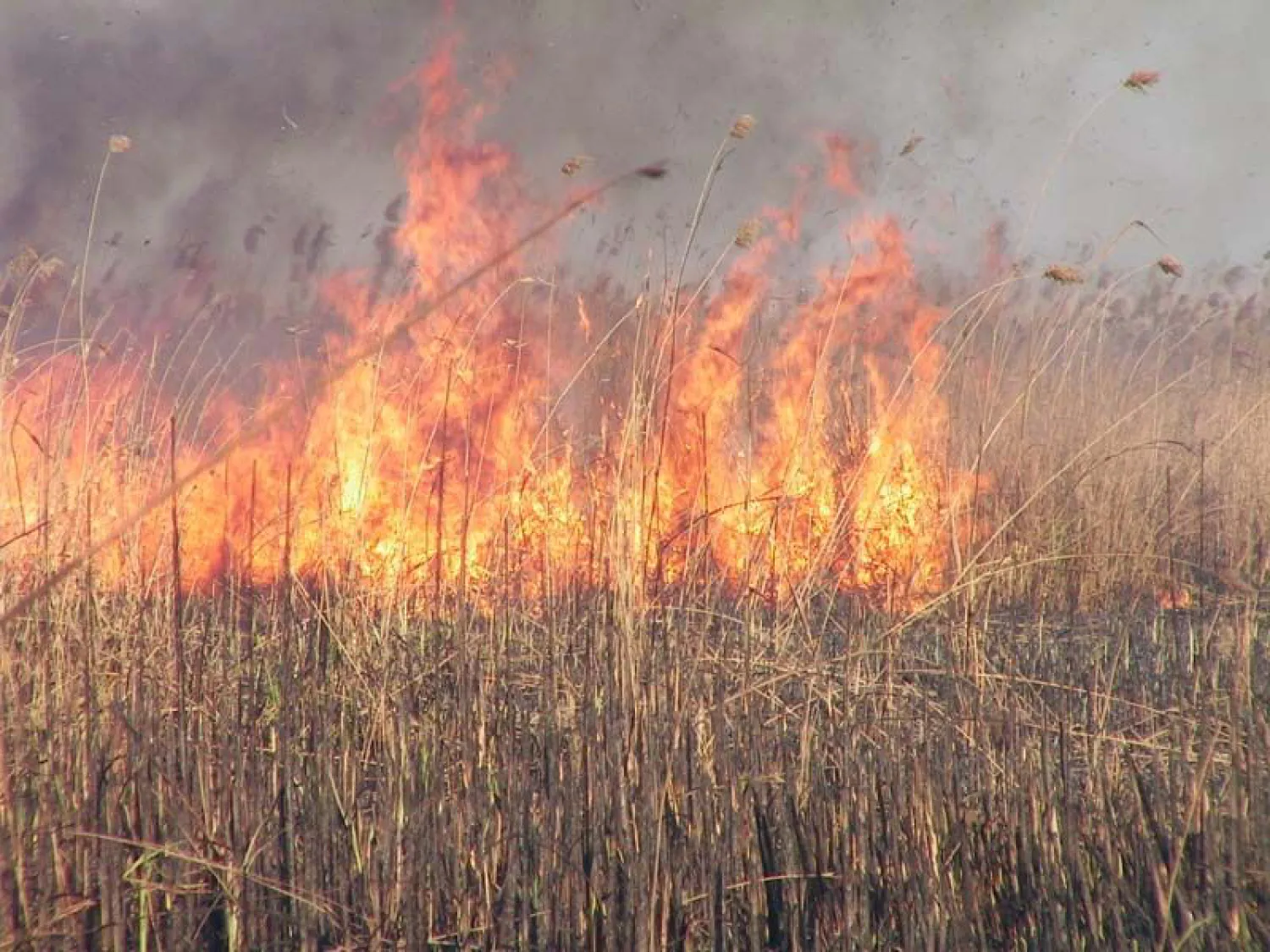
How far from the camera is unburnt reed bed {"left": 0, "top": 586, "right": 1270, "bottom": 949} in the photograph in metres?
1.78

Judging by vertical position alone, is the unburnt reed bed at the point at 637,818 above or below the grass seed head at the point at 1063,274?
below

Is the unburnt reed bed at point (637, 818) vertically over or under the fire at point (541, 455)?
under

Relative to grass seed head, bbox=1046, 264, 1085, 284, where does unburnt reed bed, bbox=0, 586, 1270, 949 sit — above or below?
below

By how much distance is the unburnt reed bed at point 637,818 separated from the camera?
178cm

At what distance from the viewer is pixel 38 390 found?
3.60 m

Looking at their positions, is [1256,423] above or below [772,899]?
above

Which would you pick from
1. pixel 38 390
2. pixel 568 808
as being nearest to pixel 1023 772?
pixel 568 808

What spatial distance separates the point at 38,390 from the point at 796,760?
2.46 metres

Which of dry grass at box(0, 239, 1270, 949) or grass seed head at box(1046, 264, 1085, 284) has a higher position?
grass seed head at box(1046, 264, 1085, 284)

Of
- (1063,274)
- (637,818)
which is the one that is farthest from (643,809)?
(1063,274)

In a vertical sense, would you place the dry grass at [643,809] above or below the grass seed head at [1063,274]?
below

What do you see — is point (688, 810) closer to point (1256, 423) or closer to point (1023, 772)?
point (1023, 772)

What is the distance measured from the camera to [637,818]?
1.89 meters

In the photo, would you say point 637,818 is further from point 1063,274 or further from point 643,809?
point 1063,274
